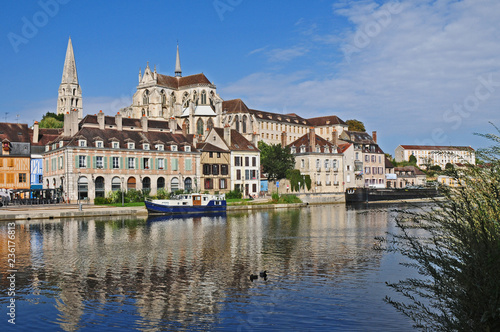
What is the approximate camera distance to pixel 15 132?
71.1m

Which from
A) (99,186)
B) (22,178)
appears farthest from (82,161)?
(22,178)

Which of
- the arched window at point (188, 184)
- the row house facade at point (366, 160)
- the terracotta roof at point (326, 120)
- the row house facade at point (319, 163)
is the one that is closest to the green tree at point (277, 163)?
the row house facade at point (319, 163)

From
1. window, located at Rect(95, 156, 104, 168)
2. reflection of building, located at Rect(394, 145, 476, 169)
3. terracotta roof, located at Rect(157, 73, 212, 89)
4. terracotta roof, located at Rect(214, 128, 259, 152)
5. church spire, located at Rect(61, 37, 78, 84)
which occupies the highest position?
church spire, located at Rect(61, 37, 78, 84)

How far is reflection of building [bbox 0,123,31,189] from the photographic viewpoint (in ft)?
221

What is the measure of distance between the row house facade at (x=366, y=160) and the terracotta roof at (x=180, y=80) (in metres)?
41.8

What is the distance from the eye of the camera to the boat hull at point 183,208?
172 ft

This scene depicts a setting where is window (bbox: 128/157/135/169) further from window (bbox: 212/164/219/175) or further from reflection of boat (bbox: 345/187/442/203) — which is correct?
reflection of boat (bbox: 345/187/442/203)

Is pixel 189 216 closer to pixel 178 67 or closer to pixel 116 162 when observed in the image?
pixel 116 162

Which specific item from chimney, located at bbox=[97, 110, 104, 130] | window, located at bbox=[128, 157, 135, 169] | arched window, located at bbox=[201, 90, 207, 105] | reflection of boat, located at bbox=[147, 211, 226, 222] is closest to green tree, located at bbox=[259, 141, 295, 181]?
window, located at bbox=[128, 157, 135, 169]

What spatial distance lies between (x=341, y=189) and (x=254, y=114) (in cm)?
4082

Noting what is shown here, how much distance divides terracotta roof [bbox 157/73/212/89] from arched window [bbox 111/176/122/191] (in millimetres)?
64388

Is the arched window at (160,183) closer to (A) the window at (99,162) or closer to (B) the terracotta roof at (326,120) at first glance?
(A) the window at (99,162)

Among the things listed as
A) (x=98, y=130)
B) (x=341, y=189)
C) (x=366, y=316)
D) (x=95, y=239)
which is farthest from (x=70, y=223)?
(x=341, y=189)

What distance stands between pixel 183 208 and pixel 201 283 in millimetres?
37573
